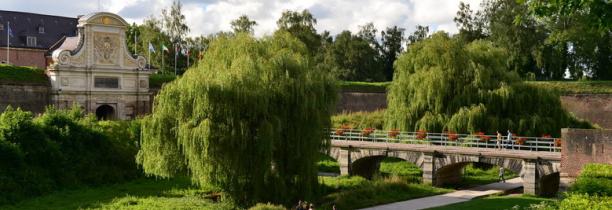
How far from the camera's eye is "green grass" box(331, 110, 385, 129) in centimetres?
4456

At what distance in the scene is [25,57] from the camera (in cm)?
4441

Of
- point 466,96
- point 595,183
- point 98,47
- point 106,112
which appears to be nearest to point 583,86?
point 466,96

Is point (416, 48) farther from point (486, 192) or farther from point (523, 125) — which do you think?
point (486, 192)

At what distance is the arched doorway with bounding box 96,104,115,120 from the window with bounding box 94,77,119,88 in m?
1.35

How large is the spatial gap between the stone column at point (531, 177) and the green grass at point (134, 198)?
12462 millimetres

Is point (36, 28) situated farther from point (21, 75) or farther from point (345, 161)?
point (345, 161)

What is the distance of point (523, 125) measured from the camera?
3288 cm

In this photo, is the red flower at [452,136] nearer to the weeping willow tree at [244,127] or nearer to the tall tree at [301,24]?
the weeping willow tree at [244,127]

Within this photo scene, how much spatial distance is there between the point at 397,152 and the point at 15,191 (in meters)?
16.5

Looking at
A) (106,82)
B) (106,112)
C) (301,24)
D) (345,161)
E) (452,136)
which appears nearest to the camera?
(452,136)

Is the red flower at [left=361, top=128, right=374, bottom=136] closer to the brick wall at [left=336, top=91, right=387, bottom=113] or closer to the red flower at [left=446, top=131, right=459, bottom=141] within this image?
the red flower at [left=446, top=131, right=459, bottom=141]

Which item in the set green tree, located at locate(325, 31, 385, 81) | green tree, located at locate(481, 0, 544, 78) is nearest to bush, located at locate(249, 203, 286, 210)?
green tree, located at locate(481, 0, 544, 78)

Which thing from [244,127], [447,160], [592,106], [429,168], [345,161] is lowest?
[429,168]

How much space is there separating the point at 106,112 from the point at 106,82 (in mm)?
2225
